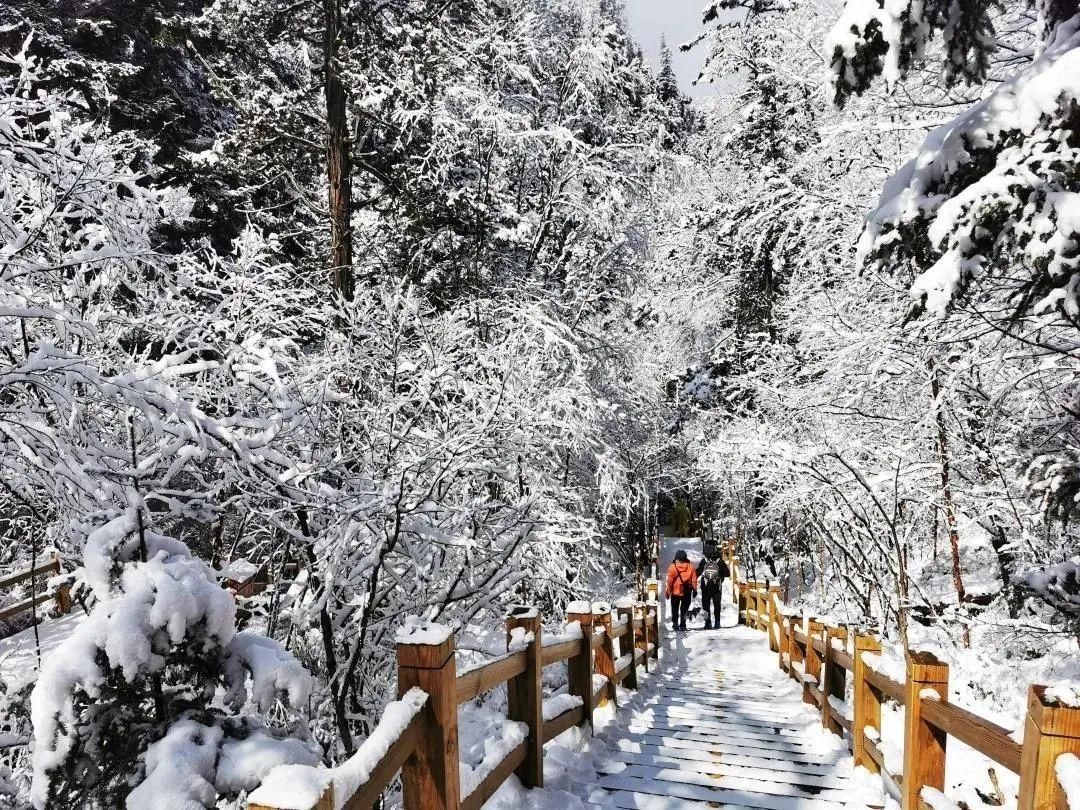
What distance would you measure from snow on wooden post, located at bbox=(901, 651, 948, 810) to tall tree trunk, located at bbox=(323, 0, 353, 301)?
661 centimetres

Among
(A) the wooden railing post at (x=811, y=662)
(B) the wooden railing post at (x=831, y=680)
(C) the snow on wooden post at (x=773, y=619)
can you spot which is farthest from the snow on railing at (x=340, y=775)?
(C) the snow on wooden post at (x=773, y=619)

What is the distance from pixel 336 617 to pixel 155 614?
247 centimetres

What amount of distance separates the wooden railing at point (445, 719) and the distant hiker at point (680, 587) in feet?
28.1

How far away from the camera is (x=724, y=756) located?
4984mm

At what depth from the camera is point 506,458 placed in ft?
23.3

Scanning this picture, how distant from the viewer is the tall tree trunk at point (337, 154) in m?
7.72

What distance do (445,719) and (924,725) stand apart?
248 cm

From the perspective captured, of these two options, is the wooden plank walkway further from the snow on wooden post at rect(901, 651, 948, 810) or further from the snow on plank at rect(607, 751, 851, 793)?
the snow on wooden post at rect(901, 651, 948, 810)

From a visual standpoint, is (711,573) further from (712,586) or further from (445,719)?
(445,719)

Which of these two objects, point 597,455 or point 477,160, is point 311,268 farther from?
point 597,455

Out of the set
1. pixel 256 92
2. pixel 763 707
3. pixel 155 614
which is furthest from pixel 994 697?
pixel 256 92

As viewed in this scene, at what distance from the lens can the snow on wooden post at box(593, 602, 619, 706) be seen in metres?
6.02

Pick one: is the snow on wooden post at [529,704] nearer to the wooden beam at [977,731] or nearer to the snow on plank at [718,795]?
the snow on plank at [718,795]

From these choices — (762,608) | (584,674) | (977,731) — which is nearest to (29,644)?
(584,674)
